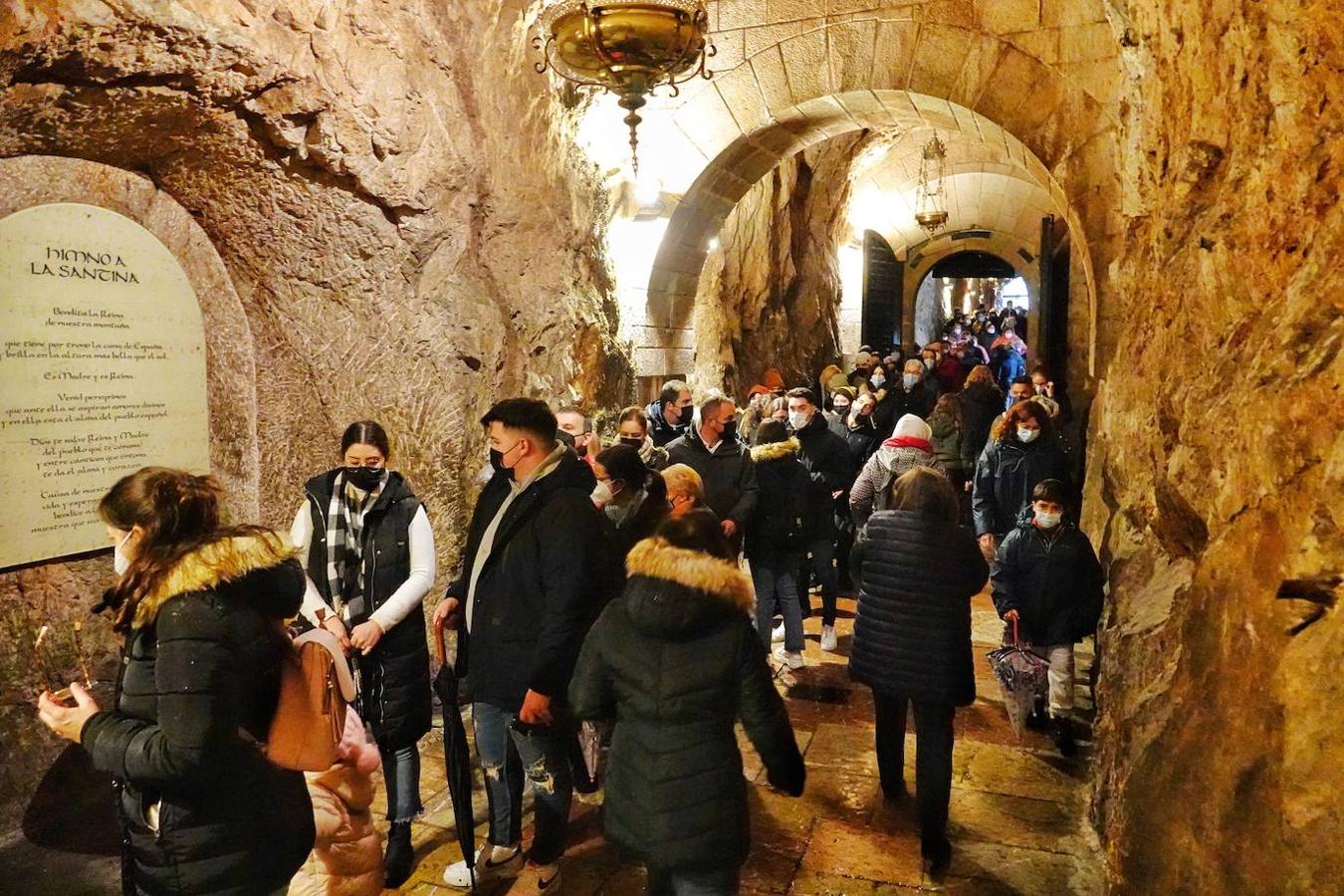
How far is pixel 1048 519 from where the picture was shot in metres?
4.18

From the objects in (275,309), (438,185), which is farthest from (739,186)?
(275,309)

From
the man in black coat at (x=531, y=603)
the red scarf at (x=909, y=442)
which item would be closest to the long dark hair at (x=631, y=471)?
the man in black coat at (x=531, y=603)

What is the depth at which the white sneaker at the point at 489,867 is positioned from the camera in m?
3.21

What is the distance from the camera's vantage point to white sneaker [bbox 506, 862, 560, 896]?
10.4ft

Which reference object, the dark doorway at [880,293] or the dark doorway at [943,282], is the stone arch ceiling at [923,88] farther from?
the dark doorway at [943,282]

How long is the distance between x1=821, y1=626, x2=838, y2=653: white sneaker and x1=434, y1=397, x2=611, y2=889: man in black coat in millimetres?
2855

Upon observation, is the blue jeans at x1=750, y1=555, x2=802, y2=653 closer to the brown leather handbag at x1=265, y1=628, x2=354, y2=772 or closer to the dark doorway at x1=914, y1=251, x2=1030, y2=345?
the brown leather handbag at x1=265, y1=628, x2=354, y2=772

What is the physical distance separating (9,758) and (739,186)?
6324 millimetres

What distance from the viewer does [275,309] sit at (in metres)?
4.20

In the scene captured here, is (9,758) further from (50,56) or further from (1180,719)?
(1180,719)

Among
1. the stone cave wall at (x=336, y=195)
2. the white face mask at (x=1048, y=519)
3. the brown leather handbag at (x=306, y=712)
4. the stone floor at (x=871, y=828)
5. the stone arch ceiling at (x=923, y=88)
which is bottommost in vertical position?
the stone floor at (x=871, y=828)

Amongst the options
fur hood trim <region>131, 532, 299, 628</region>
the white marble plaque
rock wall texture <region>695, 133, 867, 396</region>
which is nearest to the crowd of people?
fur hood trim <region>131, 532, 299, 628</region>

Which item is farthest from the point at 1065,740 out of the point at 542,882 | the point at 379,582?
the point at 379,582

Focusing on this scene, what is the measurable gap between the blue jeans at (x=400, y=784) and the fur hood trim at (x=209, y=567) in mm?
1558
